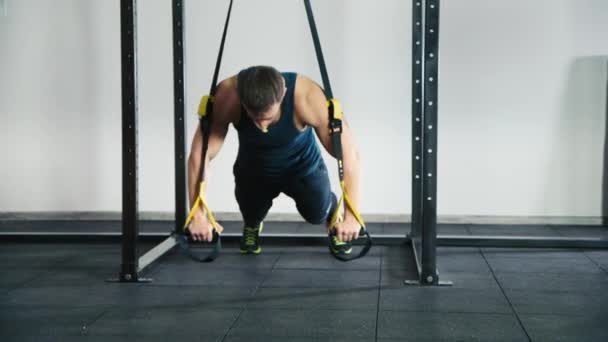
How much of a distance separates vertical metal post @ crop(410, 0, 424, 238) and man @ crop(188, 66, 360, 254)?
964mm

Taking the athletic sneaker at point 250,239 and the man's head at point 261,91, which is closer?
the man's head at point 261,91

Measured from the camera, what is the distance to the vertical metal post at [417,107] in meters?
4.69

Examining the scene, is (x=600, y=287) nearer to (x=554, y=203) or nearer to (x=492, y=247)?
(x=492, y=247)

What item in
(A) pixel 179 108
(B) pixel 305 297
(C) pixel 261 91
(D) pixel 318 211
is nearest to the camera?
(C) pixel 261 91

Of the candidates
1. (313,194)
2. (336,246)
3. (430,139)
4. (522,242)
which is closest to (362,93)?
(522,242)

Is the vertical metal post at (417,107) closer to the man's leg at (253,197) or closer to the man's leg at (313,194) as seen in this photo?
the man's leg at (313,194)

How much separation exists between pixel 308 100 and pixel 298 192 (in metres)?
0.65

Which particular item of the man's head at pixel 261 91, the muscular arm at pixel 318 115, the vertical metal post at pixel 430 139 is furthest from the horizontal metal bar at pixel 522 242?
the man's head at pixel 261 91

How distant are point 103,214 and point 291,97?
3.47 metres

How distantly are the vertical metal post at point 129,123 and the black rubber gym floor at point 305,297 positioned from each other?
0.28 m

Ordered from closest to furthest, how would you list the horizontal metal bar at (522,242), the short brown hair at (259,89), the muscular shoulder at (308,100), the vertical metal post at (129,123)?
the short brown hair at (259,89) → the muscular shoulder at (308,100) → the vertical metal post at (129,123) → the horizontal metal bar at (522,242)

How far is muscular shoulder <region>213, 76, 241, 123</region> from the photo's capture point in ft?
11.0

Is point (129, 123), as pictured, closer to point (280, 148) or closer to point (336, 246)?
point (280, 148)

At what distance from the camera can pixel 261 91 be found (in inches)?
120
